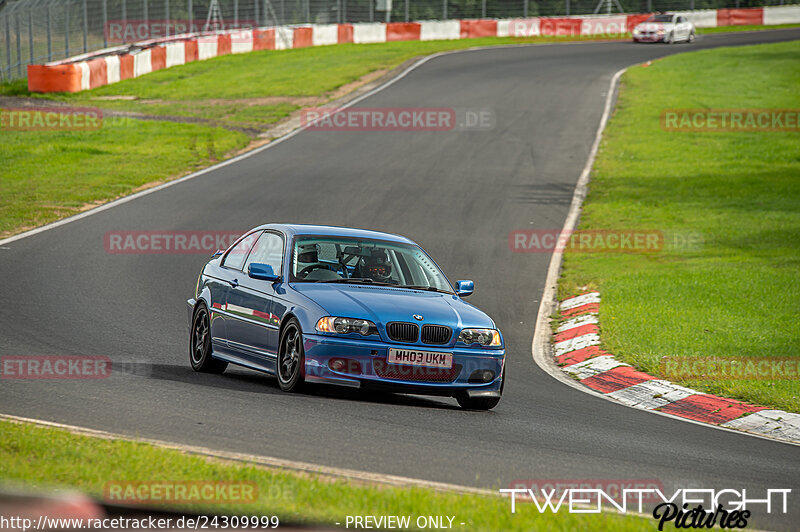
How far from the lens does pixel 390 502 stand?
5613 millimetres

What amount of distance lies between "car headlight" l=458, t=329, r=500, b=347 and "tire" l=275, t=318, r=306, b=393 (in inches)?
53.6

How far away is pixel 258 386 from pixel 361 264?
1.49 metres

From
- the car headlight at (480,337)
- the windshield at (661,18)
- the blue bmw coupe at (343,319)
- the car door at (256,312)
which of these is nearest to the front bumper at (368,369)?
the blue bmw coupe at (343,319)

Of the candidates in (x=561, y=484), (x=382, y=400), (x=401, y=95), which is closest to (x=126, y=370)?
(x=382, y=400)

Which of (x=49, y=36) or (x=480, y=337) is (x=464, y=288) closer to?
(x=480, y=337)

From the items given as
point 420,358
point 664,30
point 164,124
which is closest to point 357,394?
point 420,358

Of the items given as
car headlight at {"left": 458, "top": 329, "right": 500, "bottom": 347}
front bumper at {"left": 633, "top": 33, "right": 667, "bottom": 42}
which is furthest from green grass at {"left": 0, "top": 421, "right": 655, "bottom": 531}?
front bumper at {"left": 633, "top": 33, "right": 667, "bottom": 42}

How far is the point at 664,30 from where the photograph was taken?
183 feet

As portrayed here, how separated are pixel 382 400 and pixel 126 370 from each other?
7.60ft

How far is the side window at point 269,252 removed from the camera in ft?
33.6

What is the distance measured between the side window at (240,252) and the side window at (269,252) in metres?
0.11

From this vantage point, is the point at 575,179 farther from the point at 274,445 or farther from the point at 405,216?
the point at 274,445

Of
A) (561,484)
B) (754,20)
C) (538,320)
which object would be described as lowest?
(538,320)

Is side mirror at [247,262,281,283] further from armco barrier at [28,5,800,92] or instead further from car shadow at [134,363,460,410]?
armco barrier at [28,5,800,92]
